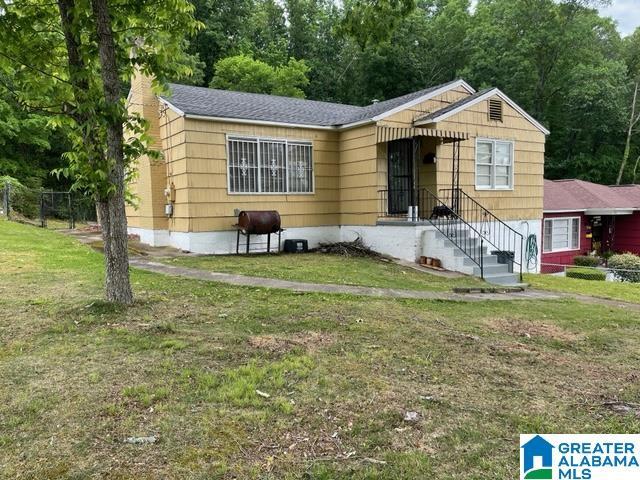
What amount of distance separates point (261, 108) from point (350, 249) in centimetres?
471

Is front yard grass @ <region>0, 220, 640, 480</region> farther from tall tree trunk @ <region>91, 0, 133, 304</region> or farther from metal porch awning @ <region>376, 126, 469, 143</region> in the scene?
metal porch awning @ <region>376, 126, 469, 143</region>

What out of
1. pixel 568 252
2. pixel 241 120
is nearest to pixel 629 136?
pixel 568 252

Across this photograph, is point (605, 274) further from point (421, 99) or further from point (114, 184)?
point (114, 184)

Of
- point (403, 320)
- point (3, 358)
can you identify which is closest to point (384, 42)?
point (403, 320)

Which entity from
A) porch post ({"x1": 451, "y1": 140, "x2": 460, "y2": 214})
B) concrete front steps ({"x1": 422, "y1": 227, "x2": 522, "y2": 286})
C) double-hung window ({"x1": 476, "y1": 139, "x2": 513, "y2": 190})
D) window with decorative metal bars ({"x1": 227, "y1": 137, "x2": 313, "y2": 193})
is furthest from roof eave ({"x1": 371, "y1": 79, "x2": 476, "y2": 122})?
concrete front steps ({"x1": 422, "y1": 227, "x2": 522, "y2": 286})

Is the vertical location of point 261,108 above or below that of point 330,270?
above

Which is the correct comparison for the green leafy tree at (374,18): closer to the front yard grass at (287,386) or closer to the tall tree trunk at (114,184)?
the tall tree trunk at (114,184)

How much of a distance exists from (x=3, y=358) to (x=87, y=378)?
1046mm

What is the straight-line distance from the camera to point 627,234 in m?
22.0

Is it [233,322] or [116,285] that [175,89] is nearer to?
[116,285]

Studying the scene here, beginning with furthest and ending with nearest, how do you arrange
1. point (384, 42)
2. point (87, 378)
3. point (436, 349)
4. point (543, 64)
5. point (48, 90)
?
1. point (543, 64)
2. point (384, 42)
3. point (48, 90)
4. point (436, 349)
5. point (87, 378)

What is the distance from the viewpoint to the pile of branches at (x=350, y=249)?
40.4ft

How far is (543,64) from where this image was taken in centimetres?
3381

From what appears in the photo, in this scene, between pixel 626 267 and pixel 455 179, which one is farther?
pixel 626 267
